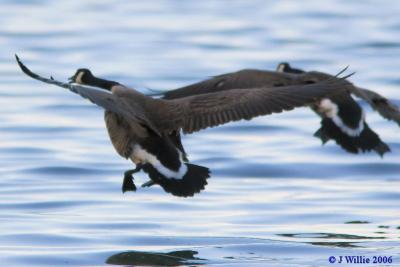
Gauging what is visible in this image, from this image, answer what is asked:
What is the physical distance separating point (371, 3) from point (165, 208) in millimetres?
17059

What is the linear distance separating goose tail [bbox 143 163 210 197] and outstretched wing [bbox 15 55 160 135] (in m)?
0.34

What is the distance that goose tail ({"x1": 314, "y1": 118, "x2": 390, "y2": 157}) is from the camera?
36.1ft

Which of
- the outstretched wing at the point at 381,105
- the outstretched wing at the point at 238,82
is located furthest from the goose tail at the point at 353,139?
the outstretched wing at the point at 238,82

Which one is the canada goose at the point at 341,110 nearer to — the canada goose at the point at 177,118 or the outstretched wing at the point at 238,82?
the outstretched wing at the point at 238,82

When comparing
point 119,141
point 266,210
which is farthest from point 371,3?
point 119,141

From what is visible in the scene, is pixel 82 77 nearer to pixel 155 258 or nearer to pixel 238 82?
pixel 238 82

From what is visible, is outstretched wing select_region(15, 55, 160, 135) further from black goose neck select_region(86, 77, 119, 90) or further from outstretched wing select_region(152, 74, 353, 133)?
black goose neck select_region(86, 77, 119, 90)

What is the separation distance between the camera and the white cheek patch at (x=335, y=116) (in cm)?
1110

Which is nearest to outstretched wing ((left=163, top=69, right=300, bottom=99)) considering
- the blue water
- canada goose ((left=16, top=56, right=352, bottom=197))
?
the blue water

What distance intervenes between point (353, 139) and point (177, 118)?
1.83 meters

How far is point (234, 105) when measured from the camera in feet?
32.1

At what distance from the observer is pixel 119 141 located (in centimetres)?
993

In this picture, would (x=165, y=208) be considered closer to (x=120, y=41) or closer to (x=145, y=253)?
(x=145, y=253)

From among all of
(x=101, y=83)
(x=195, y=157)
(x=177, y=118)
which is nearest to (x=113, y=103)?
(x=177, y=118)
